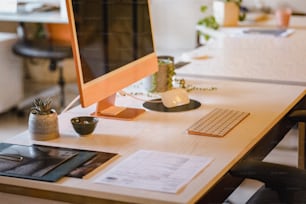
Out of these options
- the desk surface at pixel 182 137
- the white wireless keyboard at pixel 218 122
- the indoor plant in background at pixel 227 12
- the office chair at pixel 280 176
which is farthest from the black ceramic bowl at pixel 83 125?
the indoor plant in background at pixel 227 12

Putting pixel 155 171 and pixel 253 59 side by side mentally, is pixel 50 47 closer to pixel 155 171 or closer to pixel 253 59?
pixel 253 59

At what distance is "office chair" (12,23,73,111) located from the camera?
470 centimetres

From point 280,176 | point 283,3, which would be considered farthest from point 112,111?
point 283,3

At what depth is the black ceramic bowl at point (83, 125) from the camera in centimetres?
197

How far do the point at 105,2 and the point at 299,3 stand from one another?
10.1 feet

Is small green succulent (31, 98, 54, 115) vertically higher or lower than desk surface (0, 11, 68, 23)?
higher

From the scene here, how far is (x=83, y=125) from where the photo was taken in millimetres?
1966

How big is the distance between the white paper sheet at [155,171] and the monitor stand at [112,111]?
1.25ft

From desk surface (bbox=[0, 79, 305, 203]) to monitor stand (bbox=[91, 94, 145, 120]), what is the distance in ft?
0.11

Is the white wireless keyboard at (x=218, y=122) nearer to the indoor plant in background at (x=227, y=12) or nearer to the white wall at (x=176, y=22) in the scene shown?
the indoor plant in background at (x=227, y=12)

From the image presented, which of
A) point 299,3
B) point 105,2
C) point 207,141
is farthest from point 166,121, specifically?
point 299,3

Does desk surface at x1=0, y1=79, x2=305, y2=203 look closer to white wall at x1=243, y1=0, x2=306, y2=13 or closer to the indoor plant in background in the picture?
the indoor plant in background

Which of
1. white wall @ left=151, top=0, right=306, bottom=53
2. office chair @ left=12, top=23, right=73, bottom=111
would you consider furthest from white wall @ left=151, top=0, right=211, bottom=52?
office chair @ left=12, top=23, right=73, bottom=111

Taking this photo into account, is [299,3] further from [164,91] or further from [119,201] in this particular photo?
[119,201]
